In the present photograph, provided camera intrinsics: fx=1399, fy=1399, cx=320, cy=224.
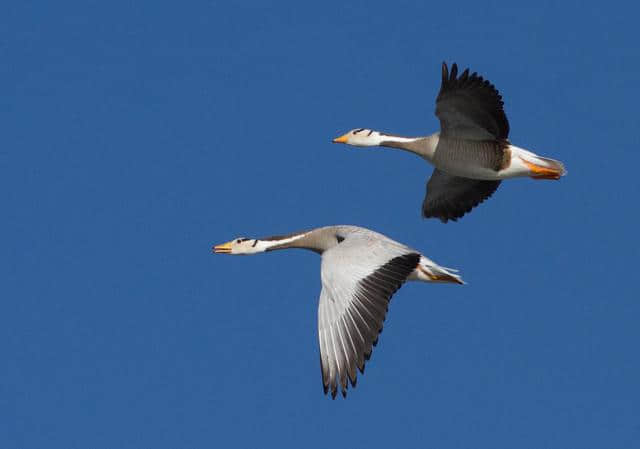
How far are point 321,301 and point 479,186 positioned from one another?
569 centimetres

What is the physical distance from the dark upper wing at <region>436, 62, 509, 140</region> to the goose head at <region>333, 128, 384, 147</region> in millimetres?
1374

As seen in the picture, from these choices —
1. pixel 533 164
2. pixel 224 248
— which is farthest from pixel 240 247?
pixel 533 164

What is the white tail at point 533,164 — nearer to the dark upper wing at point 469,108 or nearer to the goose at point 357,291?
the dark upper wing at point 469,108

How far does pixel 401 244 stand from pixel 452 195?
3.46 m

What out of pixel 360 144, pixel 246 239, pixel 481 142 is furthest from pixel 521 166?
pixel 246 239

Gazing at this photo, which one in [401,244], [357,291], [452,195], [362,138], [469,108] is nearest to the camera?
[357,291]

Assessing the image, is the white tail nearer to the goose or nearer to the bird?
the bird

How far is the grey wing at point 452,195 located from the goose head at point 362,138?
1.31 meters

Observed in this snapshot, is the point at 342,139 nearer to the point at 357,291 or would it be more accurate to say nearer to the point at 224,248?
the point at 224,248

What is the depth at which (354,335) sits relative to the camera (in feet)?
54.3

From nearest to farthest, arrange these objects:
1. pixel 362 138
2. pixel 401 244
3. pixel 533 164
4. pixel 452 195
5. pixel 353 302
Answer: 1. pixel 353 302
2. pixel 401 244
3. pixel 533 164
4. pixel 362 138
5. pixel 452 195

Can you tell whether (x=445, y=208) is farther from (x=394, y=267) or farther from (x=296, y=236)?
(x=394, y=267)

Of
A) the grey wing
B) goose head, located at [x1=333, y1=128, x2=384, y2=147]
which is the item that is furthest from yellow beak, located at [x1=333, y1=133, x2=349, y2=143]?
the grey wing

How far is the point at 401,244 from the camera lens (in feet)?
61.8
